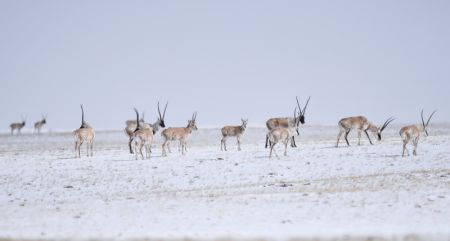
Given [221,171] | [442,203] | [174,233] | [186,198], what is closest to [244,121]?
[221,171]

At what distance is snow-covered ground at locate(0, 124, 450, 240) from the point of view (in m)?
12.1

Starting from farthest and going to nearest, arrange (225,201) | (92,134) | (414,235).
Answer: (92,134) < (225,201) < (414,235)

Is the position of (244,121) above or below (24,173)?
above

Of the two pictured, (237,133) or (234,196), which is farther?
(237,133)

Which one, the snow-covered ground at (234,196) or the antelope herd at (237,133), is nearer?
the snow-covered ground at (234,196)

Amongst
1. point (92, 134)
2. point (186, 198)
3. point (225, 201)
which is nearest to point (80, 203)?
point (186, 198)

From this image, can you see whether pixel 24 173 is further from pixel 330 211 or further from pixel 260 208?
pixel 330 211

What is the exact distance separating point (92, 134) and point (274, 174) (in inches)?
396

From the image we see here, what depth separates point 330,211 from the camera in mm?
13461

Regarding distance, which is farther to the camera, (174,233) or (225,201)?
(225,201)

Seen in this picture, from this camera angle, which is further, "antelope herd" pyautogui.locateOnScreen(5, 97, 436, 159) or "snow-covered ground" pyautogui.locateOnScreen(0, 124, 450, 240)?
"antelope herd" pyautogui.locateOnScreen(5, 97, 436, 159)

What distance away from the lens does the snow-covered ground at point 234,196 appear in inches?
477

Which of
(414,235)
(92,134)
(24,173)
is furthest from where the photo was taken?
(92,134)

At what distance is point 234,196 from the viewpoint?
614 inches
